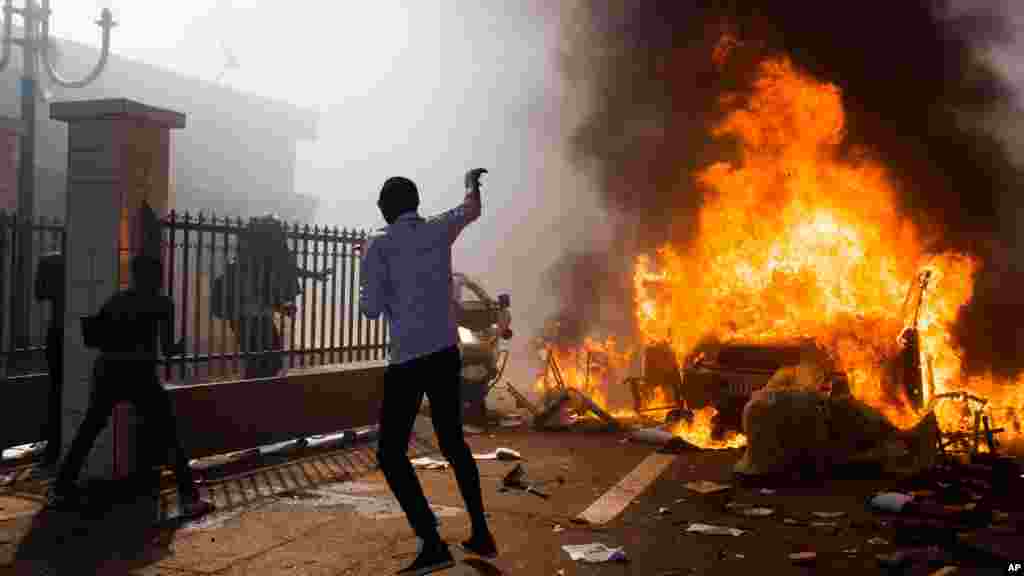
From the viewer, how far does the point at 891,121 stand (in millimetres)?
15250

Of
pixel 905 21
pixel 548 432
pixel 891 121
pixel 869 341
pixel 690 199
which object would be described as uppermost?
pixel 905 21

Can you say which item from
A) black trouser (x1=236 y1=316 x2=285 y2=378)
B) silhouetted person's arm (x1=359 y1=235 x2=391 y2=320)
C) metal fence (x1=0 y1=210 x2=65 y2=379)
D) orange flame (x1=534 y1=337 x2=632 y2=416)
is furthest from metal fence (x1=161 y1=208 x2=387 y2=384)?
orange flame (x1=534 y1=337 x2=632 y2=416)

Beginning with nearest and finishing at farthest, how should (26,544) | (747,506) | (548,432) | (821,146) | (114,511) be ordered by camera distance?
(26,544)
(114,511)
(747,506)
(548,432)
(821,146)

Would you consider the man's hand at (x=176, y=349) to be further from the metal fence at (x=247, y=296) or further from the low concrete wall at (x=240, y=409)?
the low concrete wall at (x=240, y=409)

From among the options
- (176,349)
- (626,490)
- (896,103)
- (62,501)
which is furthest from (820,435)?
(896,103)

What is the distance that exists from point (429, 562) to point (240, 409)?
473 cm

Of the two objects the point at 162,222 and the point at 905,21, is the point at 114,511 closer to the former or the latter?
the point at 162,222

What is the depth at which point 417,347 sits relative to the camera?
4.77 meters

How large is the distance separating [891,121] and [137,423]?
13429mm

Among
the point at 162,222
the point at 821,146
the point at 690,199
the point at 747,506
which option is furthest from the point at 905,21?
the point at 162,222

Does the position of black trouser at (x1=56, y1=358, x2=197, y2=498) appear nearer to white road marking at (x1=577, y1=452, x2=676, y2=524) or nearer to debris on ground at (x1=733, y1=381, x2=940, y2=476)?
white road marking at (x1=577, y1=452, x2=676, y2=524)

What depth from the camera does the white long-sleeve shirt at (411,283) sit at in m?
4.82

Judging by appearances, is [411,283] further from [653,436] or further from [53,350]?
[653,436]

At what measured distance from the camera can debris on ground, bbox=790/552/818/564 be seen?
17.6 ft
